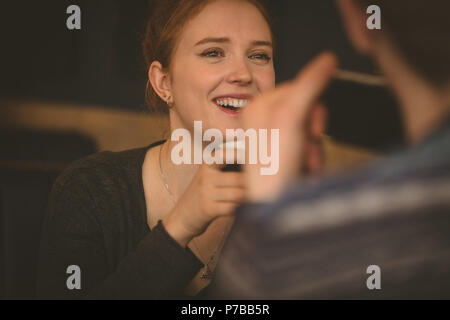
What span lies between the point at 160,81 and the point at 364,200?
40 centimetres

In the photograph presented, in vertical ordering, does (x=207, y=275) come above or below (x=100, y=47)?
below

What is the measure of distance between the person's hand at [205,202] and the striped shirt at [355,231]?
57 millimetres

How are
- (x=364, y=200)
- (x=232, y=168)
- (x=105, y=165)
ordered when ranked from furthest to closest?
1. (x=105, y=165)
2. (x=232, y=168)
3. (x=364, y=200)

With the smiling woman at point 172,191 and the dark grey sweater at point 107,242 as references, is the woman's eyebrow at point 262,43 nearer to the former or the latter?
the smiling woman at point 172,191

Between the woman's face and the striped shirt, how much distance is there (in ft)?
0.63

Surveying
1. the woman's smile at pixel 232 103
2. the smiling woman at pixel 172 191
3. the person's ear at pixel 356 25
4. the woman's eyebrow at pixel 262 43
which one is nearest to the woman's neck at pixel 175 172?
the smiling woman at pixel 172 191

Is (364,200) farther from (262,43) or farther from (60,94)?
(60,94)

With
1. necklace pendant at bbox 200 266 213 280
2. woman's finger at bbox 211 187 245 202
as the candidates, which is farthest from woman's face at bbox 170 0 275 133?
necklace pendant at bbox 200 266 213 280

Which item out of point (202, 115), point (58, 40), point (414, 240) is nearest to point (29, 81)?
point (58, 40)

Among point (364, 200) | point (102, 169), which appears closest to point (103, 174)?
point (102, 169)

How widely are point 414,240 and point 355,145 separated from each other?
5.9 inches

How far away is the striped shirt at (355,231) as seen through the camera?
52 cm

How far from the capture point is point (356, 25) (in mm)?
592
